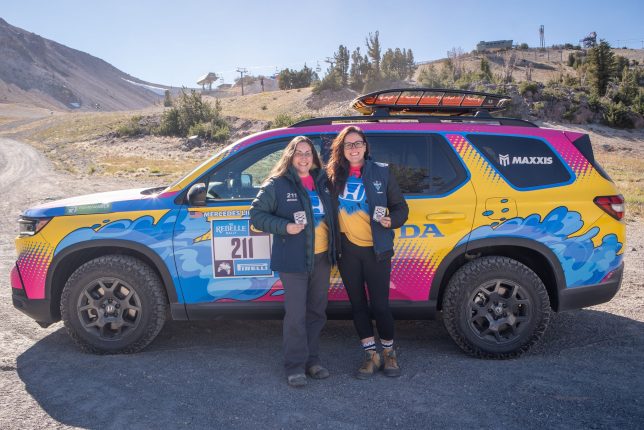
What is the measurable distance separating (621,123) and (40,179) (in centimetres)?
3028

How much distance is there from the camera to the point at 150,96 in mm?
152000

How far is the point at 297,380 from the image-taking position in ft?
13.0

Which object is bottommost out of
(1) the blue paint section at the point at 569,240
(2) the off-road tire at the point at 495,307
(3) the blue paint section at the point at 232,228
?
(2) the off-road tire at the point at 495,307

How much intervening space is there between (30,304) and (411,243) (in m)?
3.13

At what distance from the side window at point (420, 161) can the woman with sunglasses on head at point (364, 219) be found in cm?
44

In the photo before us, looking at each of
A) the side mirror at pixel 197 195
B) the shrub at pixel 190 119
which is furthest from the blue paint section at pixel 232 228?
the shrub at pixel 190 119

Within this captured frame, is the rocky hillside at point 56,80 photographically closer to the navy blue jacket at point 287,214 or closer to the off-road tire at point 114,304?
the off-road tire at point 114,304

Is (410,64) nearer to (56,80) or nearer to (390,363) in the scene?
(390,363)

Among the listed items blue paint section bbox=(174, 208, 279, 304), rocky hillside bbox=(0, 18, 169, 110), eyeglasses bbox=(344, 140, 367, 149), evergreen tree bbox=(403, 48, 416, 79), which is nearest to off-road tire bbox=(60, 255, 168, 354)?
blue paint section bbox=(174, 208, 279, 304)

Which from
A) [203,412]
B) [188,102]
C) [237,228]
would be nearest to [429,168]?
[237,228]

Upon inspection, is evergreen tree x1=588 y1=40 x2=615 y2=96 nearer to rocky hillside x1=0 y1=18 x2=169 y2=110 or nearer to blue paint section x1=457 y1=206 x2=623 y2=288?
blue paint section x1=457 y1=206 x2=623 y2=288

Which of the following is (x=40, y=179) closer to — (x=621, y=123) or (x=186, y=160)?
(x=186, y=160)

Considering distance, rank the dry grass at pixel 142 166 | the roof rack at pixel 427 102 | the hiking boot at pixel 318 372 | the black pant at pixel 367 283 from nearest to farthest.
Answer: the black pant at pixel 367 283 → the hiking boot at pixel 318 372 → the roof rack at pixel 427 102 → the dry grass at pixel 142 166

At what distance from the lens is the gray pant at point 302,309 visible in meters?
3.94
